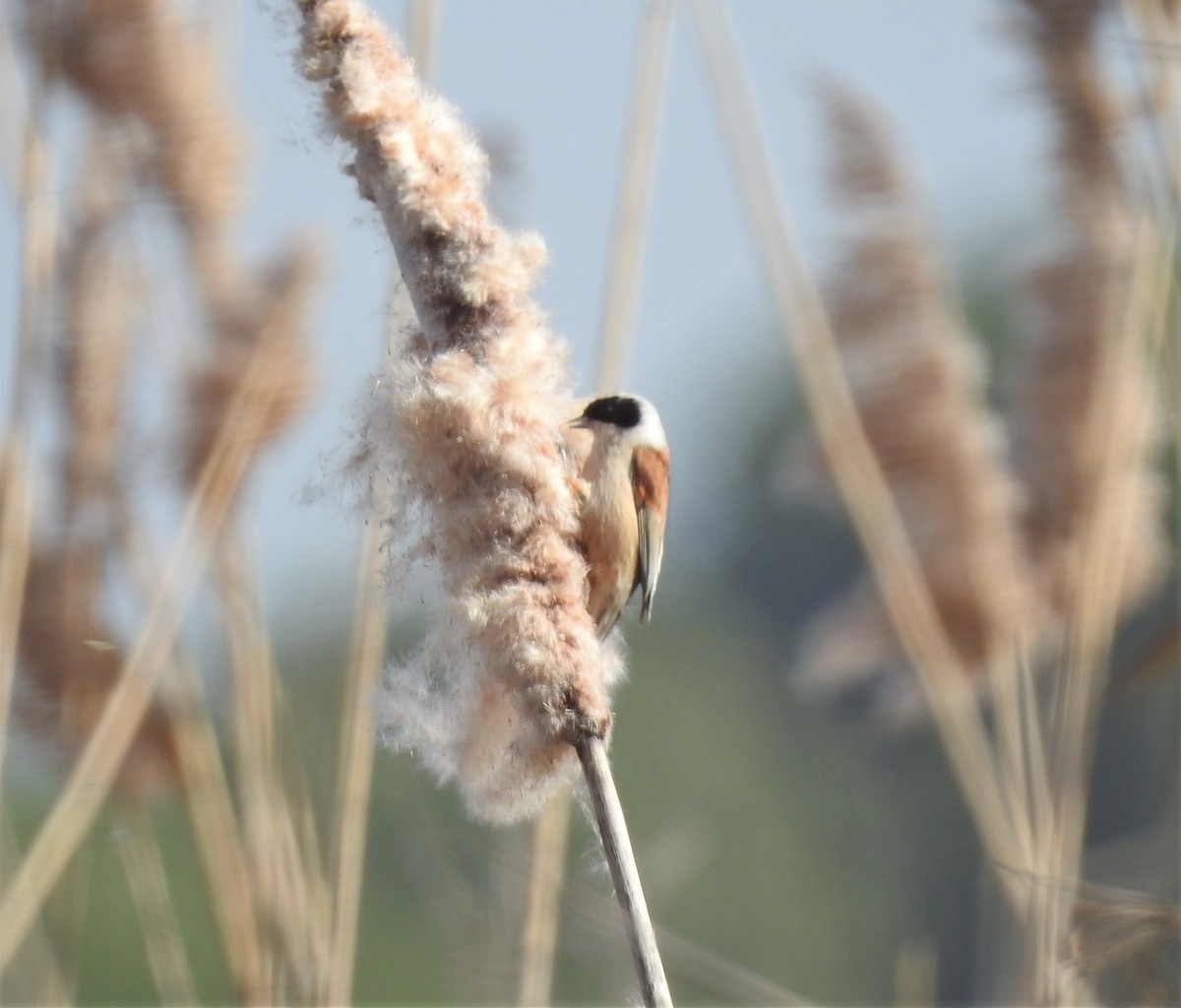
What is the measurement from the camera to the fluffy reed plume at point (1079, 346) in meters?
2.82

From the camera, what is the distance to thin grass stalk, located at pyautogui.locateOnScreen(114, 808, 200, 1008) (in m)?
2.93

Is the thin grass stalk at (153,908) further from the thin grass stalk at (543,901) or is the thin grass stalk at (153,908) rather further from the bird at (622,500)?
the bird at (622,500)

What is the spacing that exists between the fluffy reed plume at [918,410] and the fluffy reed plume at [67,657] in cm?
148

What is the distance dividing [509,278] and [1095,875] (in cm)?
256

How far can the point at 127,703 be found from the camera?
2.53 meters

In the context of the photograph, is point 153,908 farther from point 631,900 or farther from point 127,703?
point 631,900

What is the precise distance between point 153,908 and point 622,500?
147 centimetres

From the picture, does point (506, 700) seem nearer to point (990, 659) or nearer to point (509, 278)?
point (509, 278)

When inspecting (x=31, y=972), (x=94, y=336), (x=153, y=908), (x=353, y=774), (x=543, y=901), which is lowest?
(x=31, y=972)

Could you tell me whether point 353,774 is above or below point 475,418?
below

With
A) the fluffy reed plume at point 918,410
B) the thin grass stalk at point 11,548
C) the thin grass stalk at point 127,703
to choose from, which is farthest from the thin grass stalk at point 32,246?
the fluffy reed plume at point 918,410

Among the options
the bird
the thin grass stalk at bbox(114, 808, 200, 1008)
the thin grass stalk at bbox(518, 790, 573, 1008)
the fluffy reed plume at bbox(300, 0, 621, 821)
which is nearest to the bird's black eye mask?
the bird

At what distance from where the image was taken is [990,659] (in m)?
3.03

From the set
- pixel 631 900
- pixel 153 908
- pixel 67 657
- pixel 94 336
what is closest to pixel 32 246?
pixel 94 336
